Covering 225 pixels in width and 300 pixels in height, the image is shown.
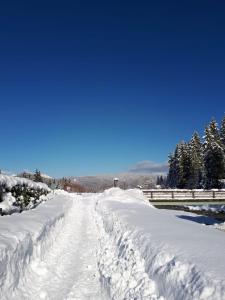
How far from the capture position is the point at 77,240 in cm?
1376

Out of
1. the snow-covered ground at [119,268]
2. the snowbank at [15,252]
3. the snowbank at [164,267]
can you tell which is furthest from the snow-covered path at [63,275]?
the snowbank at [164,267]

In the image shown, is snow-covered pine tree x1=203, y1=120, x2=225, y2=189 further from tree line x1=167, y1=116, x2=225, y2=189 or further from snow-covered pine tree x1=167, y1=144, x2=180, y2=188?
snow-covered pine tree x1=167, y1=144, x2=180, y2=188

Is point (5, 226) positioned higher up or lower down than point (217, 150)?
lower down

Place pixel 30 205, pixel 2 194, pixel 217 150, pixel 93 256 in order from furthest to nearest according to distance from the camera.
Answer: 1. pixel 217 150
2. pixel 30 205
3. pixel 2 194
4. pixel 93 256

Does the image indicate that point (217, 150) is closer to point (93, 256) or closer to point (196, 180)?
point (196, 180)

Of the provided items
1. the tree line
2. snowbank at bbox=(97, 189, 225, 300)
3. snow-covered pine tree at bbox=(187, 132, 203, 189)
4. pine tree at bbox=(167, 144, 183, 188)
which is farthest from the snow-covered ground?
pine tree at bbox=(167, 144, 183, 188)

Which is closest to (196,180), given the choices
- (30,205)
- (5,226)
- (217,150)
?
(217,150)

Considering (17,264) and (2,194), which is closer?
(17,264)

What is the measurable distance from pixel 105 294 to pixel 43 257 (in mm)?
3154

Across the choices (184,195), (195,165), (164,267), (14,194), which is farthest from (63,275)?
(195,165)

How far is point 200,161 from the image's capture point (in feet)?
254

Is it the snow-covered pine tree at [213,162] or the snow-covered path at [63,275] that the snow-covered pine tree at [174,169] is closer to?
the snow-covered pine tree at [213,162]

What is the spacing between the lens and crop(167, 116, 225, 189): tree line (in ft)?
197

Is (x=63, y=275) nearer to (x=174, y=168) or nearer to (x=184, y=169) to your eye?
(x=184, y=169)
